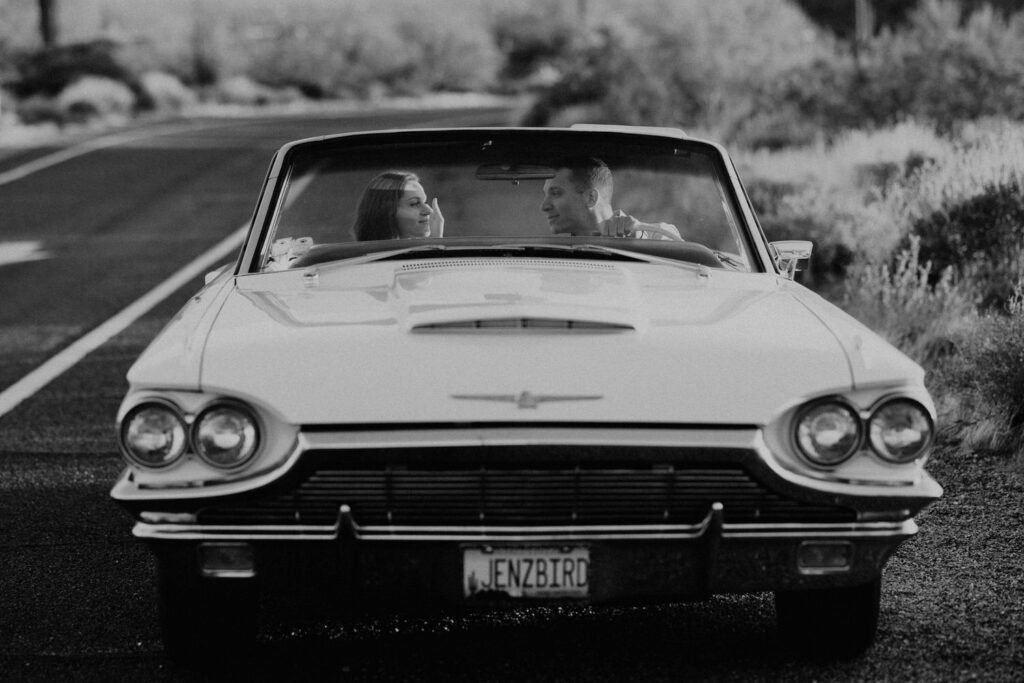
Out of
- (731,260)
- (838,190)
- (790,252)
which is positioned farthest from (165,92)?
(731,260)

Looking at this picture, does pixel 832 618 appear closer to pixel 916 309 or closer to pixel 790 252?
pixel 790 252

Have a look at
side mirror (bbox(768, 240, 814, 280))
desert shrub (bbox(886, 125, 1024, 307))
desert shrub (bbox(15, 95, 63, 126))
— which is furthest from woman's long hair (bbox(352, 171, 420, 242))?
desert shrub (bbox(15, 95, 63, 126))

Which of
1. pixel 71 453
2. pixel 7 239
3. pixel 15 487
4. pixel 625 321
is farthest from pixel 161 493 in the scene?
pixel 7 239

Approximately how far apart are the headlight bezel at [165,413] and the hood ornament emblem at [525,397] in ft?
2.22

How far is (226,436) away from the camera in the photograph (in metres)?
3.70

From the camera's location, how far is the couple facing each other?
538 cm

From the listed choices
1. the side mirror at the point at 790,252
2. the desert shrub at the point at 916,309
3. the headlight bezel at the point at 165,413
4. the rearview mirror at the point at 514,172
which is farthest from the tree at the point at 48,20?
the headlight bezel at the point at 165,413

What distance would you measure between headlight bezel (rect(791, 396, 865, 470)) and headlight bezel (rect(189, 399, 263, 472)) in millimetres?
1307

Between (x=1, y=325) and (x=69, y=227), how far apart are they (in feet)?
20.3

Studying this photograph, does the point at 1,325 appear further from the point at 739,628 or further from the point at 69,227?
the point at 739,628

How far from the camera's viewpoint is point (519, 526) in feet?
12.0

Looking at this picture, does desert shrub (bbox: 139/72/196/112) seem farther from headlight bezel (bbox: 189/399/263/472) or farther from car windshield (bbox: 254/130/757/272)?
headlight bezel (bbox: 189/399/263/472)

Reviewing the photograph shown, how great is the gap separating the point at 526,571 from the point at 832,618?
980 mm

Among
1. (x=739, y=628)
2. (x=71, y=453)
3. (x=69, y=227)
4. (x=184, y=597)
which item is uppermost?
(x=184, y=597)
